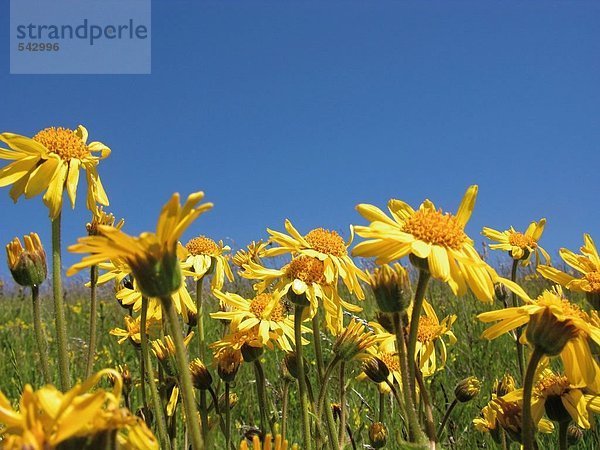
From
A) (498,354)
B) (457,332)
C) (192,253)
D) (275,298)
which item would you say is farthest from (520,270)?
(275,298)

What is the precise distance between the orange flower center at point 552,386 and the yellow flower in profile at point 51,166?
74.4 inches

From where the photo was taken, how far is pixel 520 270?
9297 millimetres

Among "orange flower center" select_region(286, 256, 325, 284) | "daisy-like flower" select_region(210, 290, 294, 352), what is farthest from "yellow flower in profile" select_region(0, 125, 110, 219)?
"orange flower center" select_region(286, 256, 325, 284)

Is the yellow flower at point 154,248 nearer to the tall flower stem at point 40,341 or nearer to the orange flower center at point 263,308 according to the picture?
the tall flower stem at point 40,341

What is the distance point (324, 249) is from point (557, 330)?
119 cm

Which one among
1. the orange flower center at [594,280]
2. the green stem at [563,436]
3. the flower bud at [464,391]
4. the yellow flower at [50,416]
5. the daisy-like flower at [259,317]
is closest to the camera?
the yellow flower at [50,416]

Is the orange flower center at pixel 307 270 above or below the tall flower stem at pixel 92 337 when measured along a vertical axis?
above

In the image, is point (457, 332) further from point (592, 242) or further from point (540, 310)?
point (540, 310)

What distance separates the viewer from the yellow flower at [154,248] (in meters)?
1.18

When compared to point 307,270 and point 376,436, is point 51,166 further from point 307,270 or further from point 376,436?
point 376,436

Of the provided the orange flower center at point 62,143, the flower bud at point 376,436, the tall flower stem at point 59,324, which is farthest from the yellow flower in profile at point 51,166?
the flower bud at point 376,436

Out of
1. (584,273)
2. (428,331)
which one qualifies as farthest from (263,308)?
(584,273)

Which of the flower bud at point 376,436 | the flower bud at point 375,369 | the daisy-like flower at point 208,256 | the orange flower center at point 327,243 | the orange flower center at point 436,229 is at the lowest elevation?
the flower bud at point 376,436

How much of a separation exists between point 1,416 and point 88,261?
345mm
